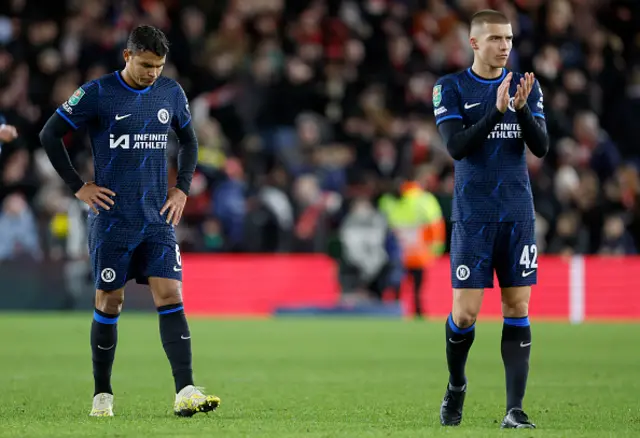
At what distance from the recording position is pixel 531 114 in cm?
756

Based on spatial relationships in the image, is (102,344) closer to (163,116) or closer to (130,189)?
(130,189)

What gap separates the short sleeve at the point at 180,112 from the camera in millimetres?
8305

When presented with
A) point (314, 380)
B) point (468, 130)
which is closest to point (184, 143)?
point (468, 130)

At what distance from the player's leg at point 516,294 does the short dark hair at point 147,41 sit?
7.49ft

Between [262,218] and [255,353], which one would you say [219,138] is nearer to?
[262,218]

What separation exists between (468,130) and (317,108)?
52.2 feet

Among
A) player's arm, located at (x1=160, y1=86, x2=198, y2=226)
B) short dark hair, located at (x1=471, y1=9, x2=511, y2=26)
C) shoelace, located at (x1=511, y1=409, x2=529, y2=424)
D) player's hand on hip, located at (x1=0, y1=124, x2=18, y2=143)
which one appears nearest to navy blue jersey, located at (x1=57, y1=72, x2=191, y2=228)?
player's arm, located at (x1=160, y1=86, x2=198, y2=226)

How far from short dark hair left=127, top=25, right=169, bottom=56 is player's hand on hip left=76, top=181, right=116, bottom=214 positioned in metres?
0.87

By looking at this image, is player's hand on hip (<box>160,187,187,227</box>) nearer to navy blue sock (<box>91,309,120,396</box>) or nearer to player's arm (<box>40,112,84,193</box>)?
player's arm (<box>40,112,84,193</box>)

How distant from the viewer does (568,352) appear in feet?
46.8

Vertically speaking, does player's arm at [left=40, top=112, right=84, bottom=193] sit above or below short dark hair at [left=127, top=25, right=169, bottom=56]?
below

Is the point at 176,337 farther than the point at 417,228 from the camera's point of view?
No

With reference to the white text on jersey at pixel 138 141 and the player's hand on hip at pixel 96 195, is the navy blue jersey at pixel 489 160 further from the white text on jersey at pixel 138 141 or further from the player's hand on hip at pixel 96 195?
the player's hand on hip at pixel 96 195

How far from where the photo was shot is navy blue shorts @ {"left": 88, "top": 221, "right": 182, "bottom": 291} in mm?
8086
